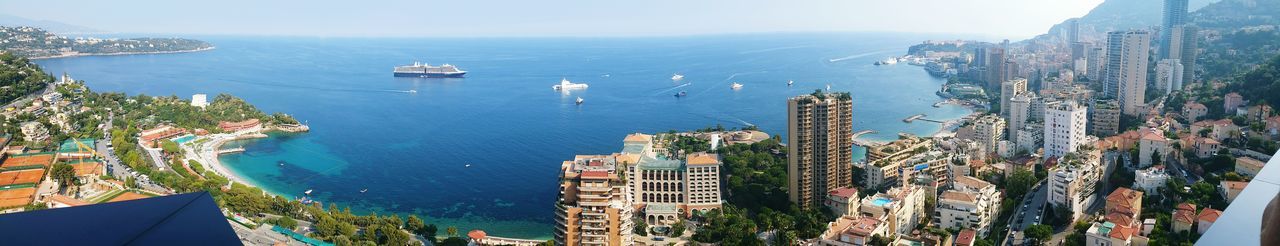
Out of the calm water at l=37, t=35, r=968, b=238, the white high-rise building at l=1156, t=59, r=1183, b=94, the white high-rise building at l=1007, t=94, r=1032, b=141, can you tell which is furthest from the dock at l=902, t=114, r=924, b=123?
the white high-rise building at l=1156, t=59, r=1183, b=94

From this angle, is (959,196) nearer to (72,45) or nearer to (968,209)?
(968,209)

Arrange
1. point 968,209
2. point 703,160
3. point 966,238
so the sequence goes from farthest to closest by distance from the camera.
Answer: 1. point 703,160
2. point 968,209
3. point 966,238

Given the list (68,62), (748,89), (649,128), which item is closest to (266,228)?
(649,128)

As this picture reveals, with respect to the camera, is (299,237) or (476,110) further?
(476,110)

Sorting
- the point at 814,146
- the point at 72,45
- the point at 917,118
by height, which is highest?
the point at 72,45

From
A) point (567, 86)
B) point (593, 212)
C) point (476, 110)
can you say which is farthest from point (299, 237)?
point (567, 86)

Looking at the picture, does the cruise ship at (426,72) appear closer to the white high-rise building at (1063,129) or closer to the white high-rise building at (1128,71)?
the white high-rise building at (1128,71)

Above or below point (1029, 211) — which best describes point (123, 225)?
above

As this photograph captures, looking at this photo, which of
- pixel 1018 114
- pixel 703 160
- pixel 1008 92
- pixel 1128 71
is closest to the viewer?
pixel 703 160
